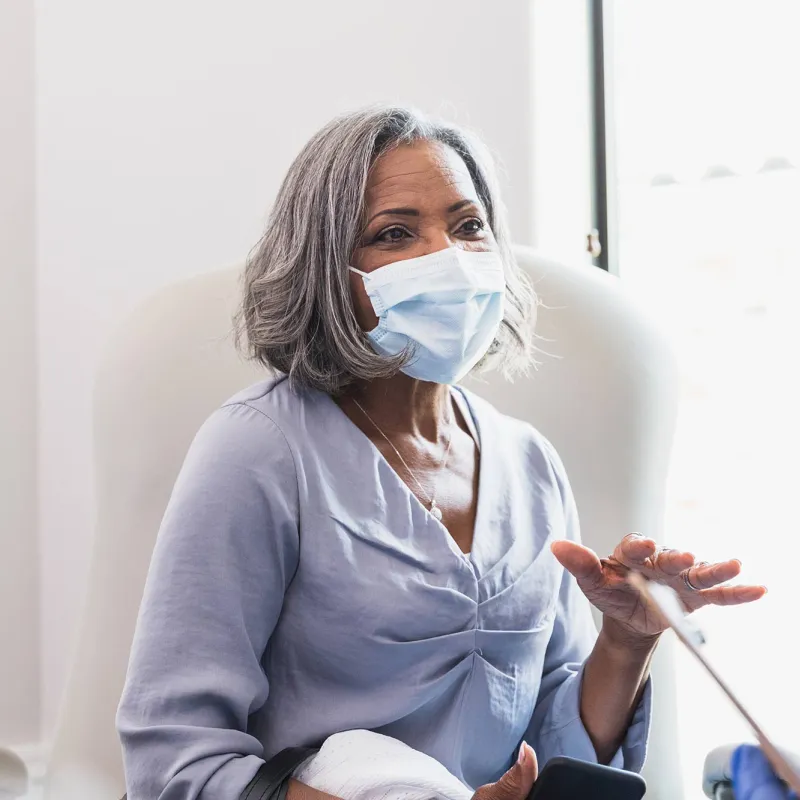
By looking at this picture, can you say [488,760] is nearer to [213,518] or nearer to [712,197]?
[213,518]

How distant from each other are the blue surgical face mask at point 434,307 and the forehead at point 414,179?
0.22ft

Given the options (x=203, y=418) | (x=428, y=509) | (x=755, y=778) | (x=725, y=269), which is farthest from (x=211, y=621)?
(x=725, y=269)

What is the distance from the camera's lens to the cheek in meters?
1.06

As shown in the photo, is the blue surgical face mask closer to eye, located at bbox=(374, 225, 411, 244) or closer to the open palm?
eye, located at bbox=(374, 225, 411, 244)

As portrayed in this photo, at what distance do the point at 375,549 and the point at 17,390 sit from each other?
958 millimetres

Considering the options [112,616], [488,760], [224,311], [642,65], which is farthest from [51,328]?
[642,65]

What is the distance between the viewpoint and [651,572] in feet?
2.91

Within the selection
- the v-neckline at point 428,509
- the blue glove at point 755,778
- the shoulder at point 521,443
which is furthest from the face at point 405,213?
the blue glove at point 755,778

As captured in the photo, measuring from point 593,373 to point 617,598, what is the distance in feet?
1.45

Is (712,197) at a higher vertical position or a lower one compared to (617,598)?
higher

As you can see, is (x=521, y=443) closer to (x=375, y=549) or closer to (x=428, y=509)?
(x=428, y=509)

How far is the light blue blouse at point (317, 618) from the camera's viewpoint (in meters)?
0.89

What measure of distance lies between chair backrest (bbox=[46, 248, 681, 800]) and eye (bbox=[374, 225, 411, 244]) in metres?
0.29

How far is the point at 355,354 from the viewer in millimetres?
1035
